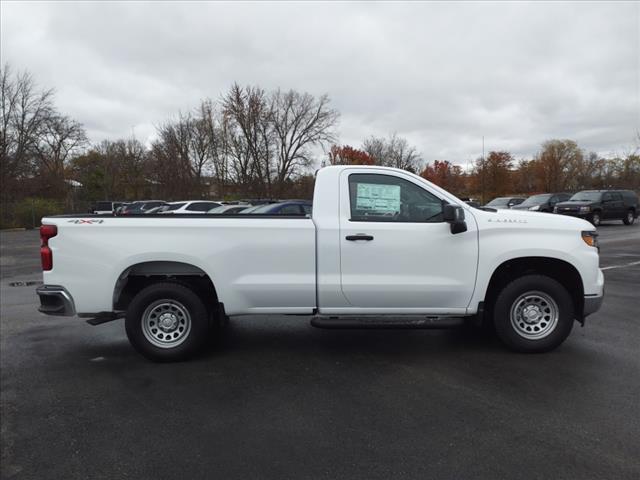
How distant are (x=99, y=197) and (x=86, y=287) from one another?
49.0 metres

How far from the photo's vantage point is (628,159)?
6706 centimetres

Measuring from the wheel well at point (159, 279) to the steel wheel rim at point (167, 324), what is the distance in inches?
10.5

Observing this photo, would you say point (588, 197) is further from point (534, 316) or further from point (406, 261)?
point (406, 261)

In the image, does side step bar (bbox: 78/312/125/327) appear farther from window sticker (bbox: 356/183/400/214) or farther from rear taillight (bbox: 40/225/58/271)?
window sticker (bbox: 356/183/400/214)

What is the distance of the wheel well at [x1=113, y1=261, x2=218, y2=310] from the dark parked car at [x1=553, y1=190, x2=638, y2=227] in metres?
22.7

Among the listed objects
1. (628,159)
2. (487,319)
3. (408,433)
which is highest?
(628,159)

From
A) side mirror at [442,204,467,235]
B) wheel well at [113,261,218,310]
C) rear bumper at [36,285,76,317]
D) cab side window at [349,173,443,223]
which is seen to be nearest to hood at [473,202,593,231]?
side mirror at [442,204,467,235]

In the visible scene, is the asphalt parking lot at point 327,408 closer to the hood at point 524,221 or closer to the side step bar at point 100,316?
the side step bar at point 100,316

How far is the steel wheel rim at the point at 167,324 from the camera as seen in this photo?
4.69m

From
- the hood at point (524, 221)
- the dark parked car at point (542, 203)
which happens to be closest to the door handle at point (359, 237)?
the hood at point (524, 221)

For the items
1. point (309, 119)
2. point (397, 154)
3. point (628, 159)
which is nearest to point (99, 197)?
point (309, 119)

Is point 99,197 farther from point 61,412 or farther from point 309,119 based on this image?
point 61,412

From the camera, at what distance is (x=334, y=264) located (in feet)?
15.0

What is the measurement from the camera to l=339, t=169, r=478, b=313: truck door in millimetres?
4559
